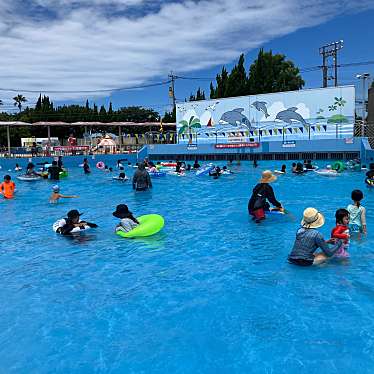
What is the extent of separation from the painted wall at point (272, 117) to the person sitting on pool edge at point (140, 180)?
2011 centimetres

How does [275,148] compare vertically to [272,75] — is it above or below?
below

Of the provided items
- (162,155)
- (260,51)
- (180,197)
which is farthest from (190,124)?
(180,197)

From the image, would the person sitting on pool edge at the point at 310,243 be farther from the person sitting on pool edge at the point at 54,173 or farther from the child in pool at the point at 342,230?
the person sitting on pool edge at the point at 54,173

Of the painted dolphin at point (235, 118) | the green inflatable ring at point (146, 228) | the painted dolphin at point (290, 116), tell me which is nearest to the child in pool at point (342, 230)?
the green inflatable ring at point (146, 228)

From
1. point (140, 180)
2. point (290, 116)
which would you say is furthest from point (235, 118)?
point (140, 180)

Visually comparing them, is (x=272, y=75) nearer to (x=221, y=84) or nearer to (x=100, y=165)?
(x=221, y=84)

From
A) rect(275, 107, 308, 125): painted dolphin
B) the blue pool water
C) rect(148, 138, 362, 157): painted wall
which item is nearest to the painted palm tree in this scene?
rect(148, 138, 362, 157): painted wall

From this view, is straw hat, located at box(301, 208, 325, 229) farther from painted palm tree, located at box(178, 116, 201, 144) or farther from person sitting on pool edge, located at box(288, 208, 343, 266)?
painted palm tree, located at box(178, 116, 201, 144)

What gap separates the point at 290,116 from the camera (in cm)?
3503

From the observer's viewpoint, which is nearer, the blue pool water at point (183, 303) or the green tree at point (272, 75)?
the blue pool water at point (183, 303)

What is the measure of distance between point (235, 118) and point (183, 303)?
34214 mm

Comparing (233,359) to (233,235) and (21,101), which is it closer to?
(233,235)

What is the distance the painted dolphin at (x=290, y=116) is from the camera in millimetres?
34481

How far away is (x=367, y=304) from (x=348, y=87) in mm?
30267
